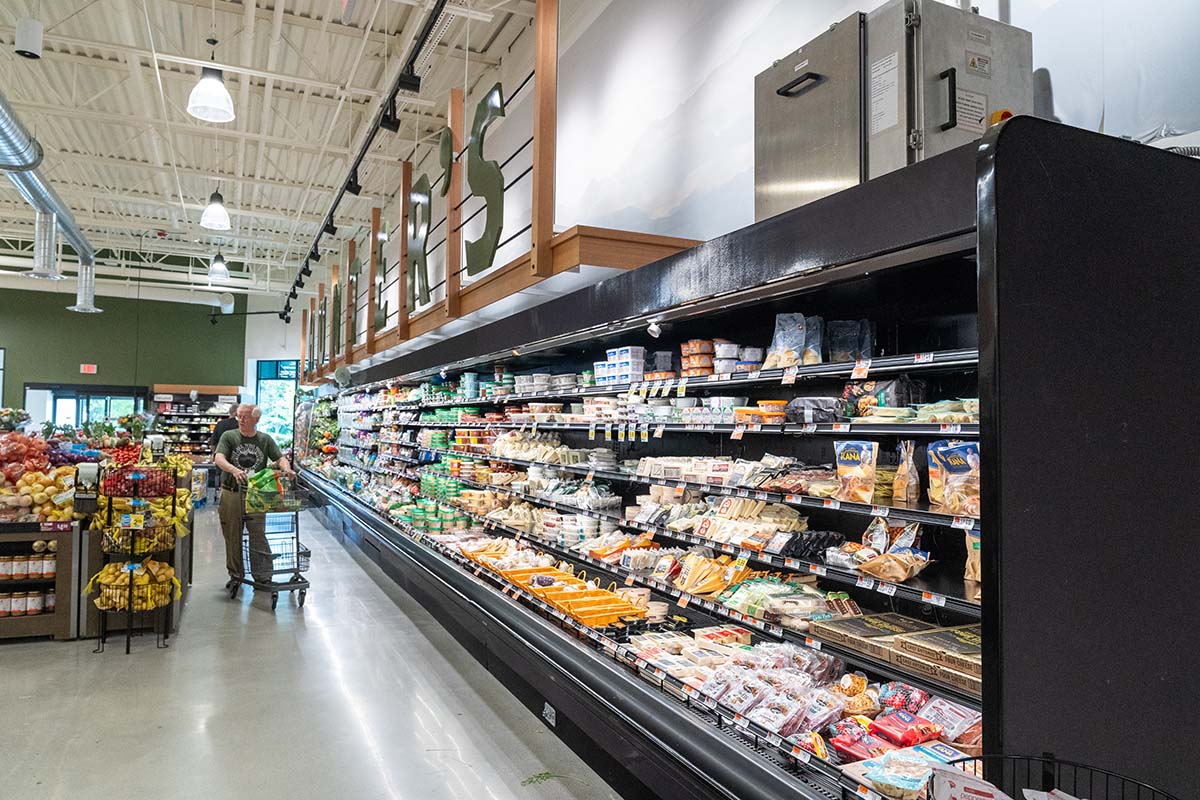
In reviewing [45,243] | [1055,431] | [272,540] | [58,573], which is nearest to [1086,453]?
[1055,431]

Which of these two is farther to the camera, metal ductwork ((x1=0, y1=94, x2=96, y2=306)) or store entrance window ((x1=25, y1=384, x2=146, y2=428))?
store entrance window ((x1=25, y1=384, x2=146, y2=428))

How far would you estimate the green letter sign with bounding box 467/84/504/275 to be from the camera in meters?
5.17

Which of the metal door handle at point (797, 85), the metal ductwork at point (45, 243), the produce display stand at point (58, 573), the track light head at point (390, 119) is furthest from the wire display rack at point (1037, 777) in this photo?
the metal ductwork at point (45, 243)

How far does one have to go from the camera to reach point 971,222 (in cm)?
202

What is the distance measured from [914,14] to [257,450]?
6.74 metres

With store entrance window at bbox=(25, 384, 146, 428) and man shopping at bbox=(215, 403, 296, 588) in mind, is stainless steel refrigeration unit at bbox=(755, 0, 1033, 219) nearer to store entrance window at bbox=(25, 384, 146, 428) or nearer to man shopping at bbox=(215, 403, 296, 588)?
man shopping at bbox=(215, 403, 296, 588)

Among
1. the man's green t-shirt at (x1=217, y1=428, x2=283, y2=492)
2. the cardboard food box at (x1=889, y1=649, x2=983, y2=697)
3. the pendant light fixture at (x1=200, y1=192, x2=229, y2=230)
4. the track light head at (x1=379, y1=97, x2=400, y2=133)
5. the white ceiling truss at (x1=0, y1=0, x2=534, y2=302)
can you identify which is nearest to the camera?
the cardboard food box at (x1=889, y1=649, x2=983, y2=697)

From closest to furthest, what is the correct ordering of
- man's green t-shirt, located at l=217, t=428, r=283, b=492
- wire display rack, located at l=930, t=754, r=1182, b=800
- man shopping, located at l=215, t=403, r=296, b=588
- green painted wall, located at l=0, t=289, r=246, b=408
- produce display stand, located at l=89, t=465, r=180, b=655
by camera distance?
1. wire display rack, located at l=930, t=754, r=1182, b=800
2. produce display stand, located at l=89, t=465, r=180, b=655
3. man shopping, located at l=215, t=403, r=296, b=588
4. man's green t-shirt, located at l=217, t=428, r=283, b=492
5. green painted wall, located at l=0, t=289, r=246, b=408

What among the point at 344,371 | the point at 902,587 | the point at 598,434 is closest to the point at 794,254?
the point at 902,587

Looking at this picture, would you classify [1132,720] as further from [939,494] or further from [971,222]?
[971,222]

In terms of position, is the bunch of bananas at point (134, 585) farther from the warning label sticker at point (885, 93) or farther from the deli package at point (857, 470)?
the warning label sticker at point (885, 93)

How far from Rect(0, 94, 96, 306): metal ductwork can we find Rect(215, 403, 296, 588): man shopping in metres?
3.86

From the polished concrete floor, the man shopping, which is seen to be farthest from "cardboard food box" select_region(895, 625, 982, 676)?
the man shopping

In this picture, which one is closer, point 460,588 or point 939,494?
point 939,494
